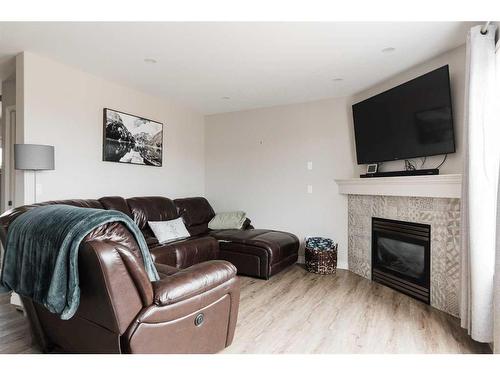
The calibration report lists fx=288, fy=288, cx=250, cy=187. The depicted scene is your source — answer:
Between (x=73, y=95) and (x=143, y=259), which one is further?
(x=73, y=95)

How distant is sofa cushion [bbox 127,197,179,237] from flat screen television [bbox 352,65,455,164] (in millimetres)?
2558

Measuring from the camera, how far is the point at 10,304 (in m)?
2.69

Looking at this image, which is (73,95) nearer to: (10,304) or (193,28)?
(193,28)

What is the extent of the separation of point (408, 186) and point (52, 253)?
2979 mm

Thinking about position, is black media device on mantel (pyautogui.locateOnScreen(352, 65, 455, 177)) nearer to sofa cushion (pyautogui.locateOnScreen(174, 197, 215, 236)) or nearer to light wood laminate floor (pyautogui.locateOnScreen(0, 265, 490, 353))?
light wood laminate floor (pyautogui.locateOnScreen(0, 265, 490, 353))

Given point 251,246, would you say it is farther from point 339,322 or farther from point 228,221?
point 339,322

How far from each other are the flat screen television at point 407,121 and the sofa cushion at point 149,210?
2558 millimetres

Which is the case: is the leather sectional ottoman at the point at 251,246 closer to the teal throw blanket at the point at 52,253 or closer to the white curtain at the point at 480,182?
the white curtain at the point at 480,182

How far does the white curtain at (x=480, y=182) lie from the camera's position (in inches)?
76.8

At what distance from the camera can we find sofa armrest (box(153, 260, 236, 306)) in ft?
4.76

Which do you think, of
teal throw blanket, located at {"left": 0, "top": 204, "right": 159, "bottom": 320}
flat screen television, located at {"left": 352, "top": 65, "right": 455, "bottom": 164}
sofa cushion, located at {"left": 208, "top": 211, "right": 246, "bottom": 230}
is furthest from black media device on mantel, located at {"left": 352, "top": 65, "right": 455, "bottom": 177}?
teal throw blanket, located at {"left": 0, "top": 204, "right": 159, "bottom": 320}

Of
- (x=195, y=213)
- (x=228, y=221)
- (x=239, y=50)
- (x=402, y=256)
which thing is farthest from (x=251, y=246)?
(x=239, y=50)

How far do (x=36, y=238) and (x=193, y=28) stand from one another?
182cm
